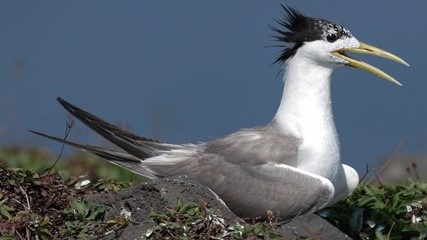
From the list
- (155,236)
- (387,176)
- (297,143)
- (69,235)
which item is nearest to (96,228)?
(69,235)

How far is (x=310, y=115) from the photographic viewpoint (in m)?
8.60

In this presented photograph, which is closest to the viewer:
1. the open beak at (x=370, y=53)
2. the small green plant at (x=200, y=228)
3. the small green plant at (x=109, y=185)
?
the small green plant at (x=200, y=228)

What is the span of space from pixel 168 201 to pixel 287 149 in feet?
3.57

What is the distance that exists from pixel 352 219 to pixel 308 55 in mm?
1312

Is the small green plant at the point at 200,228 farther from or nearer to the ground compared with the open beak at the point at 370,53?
nearer to the ground

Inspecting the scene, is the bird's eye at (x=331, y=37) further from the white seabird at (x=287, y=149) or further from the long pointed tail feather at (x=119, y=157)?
the long pointed tail feather at (x=119, y=157)

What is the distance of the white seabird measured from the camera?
8133 millimetres

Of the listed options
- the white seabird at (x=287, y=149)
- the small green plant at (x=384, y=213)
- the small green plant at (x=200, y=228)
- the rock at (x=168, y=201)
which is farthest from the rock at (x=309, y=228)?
the small green plant at (x=384, y=213)

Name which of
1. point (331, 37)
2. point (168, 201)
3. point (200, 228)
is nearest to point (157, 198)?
point (168, 201)

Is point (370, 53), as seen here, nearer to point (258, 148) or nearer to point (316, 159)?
point (316, 159)

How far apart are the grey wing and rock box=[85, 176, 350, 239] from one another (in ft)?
1.52

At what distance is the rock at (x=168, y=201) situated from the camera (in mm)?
7496

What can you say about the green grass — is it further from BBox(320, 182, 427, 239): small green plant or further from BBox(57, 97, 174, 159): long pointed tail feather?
BBox(57, 97, 174, 159): long pointed tail feather

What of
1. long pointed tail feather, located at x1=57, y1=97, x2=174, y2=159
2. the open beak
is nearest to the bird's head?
the open beak
